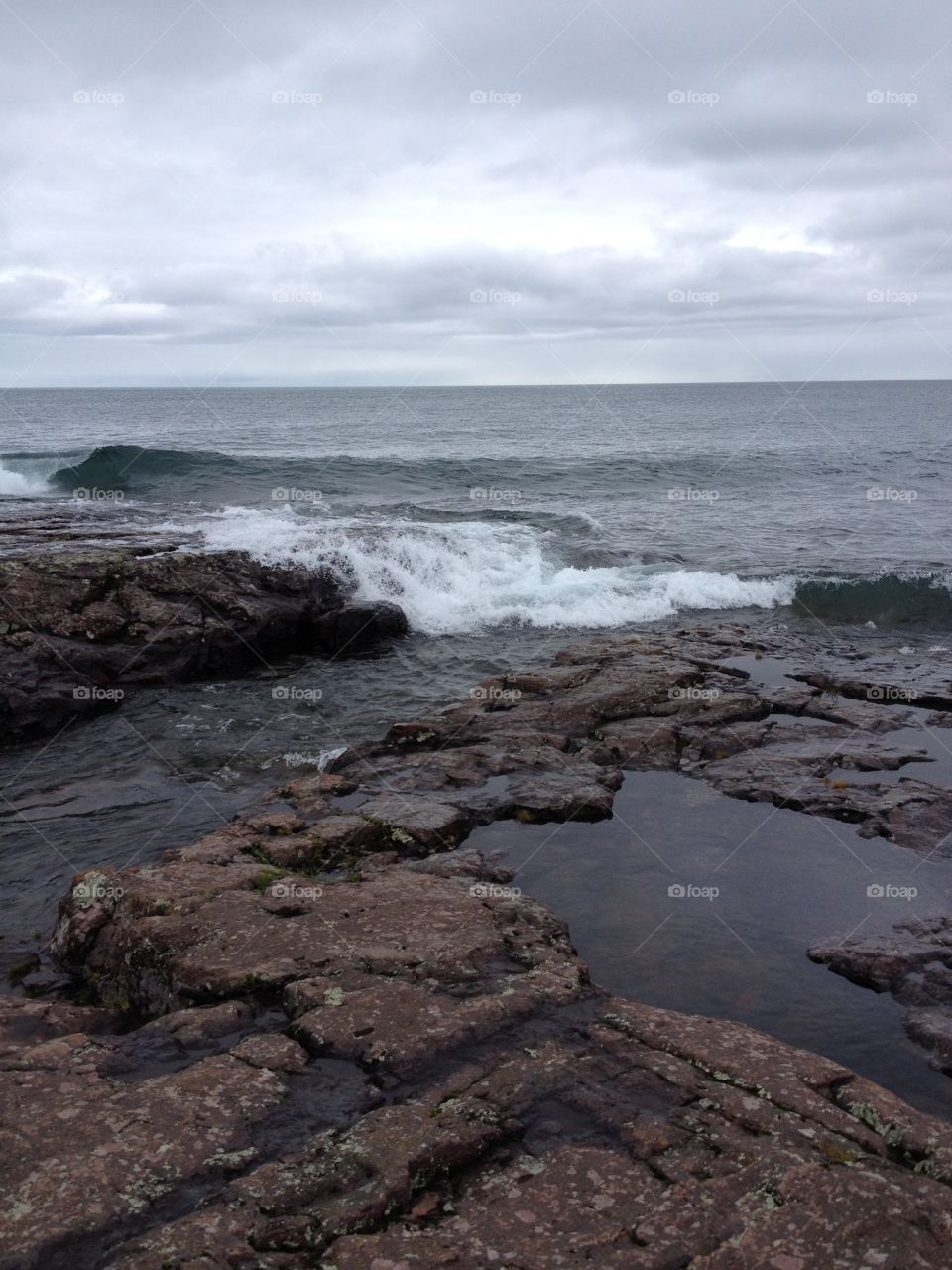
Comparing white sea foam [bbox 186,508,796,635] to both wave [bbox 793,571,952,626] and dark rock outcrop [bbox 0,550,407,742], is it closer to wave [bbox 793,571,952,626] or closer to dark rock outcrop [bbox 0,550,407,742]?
wave [bbox 793,571,952,626]

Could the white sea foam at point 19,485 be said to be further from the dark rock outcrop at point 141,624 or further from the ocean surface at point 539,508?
the dark rock outcrop at point 141,624

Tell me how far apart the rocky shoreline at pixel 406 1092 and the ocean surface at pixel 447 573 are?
95 cm

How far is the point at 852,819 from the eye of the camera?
10320 millimetres

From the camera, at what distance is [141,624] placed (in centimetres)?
1600

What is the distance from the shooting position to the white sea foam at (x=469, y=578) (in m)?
20.0

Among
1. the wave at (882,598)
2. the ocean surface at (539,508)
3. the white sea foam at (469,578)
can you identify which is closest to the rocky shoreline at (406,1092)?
the white sea foam at (469,578)

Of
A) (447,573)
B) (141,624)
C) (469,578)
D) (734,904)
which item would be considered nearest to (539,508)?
Result: (469,578)

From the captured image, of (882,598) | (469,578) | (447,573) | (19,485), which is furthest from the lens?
(19,485)

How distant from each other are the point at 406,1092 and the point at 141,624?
483 inches

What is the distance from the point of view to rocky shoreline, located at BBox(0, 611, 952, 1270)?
14.3 ft

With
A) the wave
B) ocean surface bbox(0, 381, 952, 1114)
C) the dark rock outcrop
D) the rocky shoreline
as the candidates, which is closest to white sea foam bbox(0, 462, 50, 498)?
ocean surface bbox(0, 381, 952, 1114)

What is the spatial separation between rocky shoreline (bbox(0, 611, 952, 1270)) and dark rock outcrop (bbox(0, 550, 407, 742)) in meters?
6.14

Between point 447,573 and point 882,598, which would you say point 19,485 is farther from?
point 882,598

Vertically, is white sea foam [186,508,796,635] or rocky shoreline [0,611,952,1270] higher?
white sea foam [186,508,796,635]
